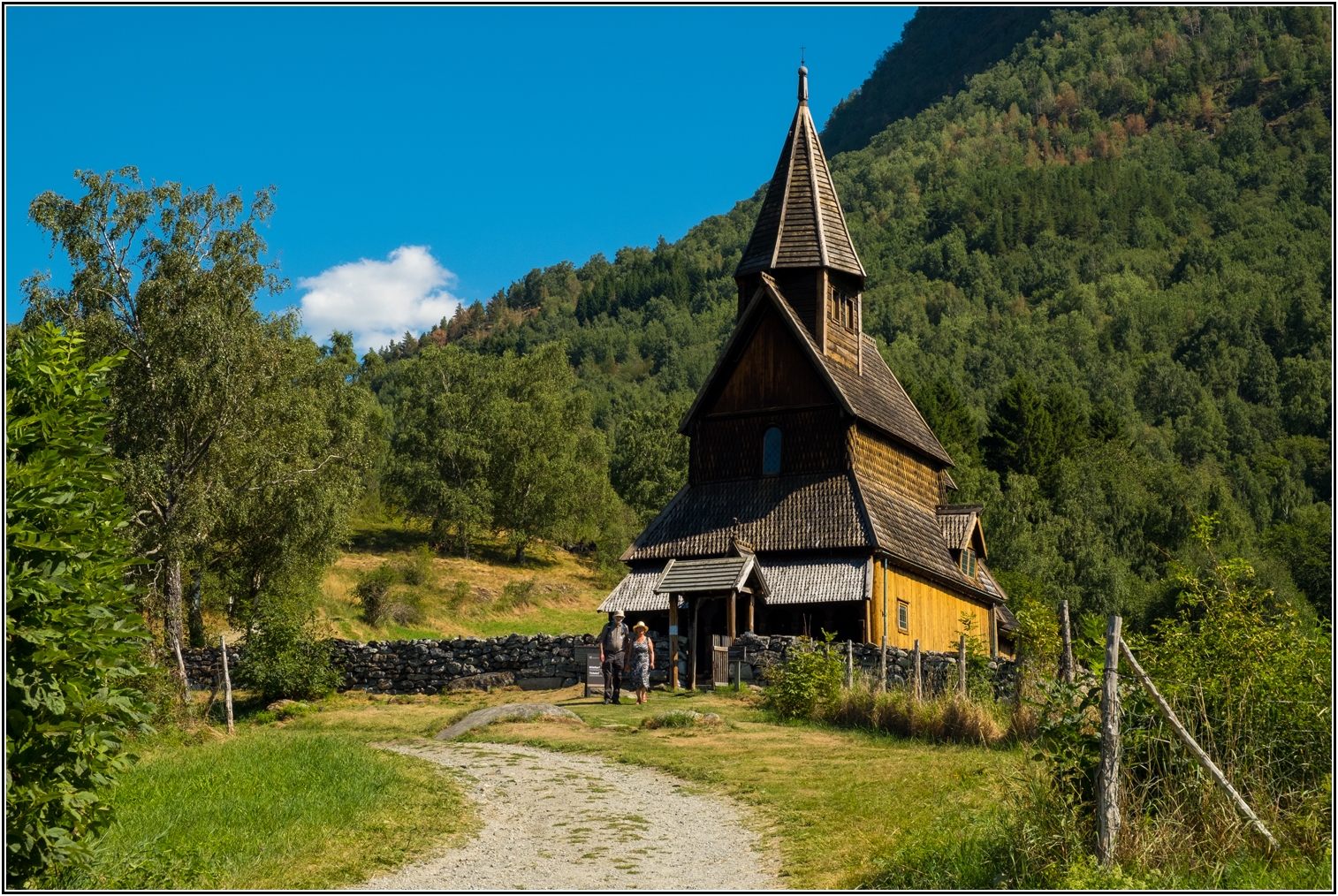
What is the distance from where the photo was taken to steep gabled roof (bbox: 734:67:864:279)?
39.8 metres

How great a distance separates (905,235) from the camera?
187 metres

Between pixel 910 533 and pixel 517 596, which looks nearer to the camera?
pixel 910 533

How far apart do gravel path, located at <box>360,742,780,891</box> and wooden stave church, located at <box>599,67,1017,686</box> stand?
15344mm

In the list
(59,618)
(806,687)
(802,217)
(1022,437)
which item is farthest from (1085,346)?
(59,618)

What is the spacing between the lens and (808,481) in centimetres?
3778

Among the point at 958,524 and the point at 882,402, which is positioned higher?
the point at 882,402

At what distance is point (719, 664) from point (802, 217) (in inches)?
631

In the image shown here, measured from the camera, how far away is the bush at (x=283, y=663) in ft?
99.6

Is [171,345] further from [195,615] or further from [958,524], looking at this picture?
[958,524]

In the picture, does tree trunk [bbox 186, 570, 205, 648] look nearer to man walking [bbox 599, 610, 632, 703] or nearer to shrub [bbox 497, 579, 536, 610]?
man walking [bbox 599, 610, 632, 703]

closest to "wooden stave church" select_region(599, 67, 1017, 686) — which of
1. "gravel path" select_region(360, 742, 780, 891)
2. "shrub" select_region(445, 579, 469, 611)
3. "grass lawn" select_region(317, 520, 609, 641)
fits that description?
"gravel path" select_region(360, 742, 780, 891)

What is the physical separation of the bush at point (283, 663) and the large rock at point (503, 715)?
767cm

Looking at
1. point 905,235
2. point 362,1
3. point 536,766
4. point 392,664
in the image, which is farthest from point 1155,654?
point 905,235

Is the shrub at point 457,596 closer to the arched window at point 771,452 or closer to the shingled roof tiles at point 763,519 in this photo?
the shingled roof tiles at point 763,519
